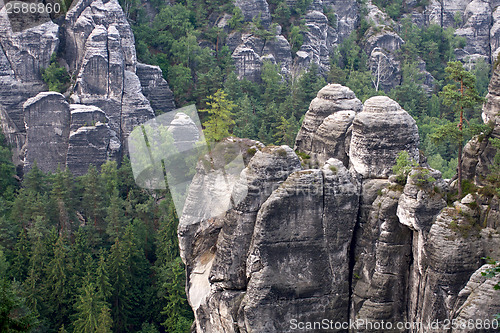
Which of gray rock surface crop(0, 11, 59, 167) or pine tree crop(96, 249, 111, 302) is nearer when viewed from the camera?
pine tree crop(96, 249, 111, 302)

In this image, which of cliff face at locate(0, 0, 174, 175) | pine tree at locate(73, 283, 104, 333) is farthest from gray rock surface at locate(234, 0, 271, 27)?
pine tree at locate(73, 283, 104, 333)

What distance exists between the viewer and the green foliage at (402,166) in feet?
89.2

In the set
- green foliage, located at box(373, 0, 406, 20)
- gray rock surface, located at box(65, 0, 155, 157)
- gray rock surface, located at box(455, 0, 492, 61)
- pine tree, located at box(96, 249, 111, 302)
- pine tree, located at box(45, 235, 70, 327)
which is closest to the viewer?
pine tree, located at box(96, 249, 111, 302)

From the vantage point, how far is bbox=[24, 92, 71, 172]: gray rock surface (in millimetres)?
60531

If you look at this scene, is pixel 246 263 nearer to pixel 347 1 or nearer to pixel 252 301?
pixel 252 301

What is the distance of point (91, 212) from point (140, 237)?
5455 millimetres

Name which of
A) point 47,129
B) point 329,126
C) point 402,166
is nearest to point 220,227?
point 329,126

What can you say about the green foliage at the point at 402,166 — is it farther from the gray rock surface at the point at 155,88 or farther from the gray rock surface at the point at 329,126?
the gray rock surface at the point at 155,88

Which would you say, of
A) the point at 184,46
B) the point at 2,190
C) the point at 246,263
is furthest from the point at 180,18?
the point at 246,263

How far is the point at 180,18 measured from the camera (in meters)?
81.8

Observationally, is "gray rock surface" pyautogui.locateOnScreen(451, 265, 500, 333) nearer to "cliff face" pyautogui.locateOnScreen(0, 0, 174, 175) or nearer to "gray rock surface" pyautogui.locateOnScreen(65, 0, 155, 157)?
"cliff face" pyautogui.locateOnScreen(0, 0, 174, 175)

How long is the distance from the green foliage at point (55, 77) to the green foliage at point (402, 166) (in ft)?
140

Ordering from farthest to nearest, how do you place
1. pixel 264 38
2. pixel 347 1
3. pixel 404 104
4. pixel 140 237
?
pixel 347 1, pixel 264 38, pixel 404 104, pixel 140 237

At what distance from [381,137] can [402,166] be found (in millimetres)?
1784
